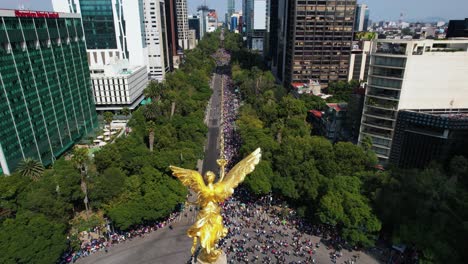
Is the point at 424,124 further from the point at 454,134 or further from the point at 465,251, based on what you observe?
the point at 465,251

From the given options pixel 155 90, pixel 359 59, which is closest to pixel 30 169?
pixel 155 90

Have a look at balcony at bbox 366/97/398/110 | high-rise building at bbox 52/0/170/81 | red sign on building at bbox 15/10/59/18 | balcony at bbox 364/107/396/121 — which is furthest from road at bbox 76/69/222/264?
high-rise building at bbox 52/0/170/81

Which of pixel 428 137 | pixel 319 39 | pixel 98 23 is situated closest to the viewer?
pixel 428 137

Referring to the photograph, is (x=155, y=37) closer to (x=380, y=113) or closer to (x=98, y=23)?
(x=98, y=23)

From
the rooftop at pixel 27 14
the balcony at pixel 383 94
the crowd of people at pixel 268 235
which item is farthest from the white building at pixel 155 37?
the crowd of people at pixel 268 235

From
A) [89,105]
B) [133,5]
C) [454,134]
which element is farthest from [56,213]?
[133,5]

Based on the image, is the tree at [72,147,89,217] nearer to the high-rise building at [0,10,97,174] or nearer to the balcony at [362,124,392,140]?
the high-rise building at [0,10,97,174]
